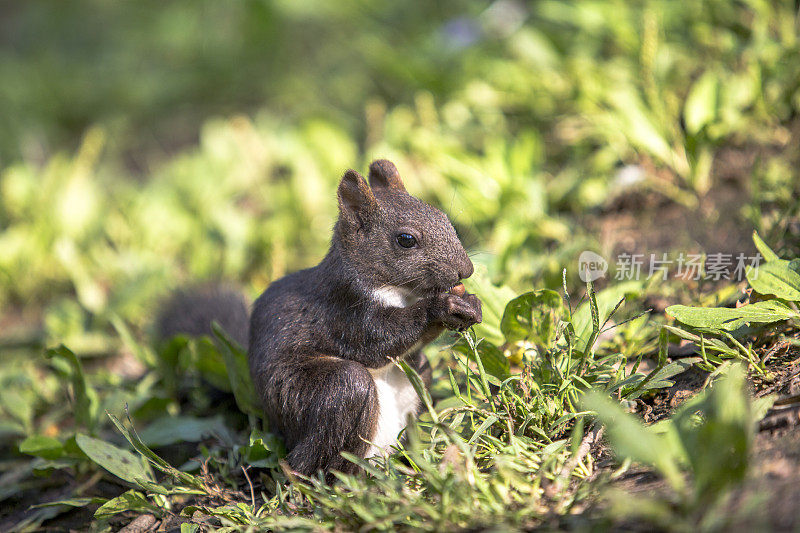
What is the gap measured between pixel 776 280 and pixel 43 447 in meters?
3.17

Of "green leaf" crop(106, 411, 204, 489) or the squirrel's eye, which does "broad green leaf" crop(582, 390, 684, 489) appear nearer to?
the squirrel's eye

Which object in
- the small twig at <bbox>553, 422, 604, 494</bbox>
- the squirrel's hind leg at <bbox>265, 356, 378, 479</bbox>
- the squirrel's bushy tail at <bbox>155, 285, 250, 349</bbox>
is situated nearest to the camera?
the small twig at <bbox>553, 422, 604, 494</bbox>

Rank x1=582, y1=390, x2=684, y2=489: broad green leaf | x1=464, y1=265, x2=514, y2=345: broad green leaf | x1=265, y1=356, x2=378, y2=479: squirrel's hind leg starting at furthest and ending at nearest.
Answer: x1=464, y1=265, x2=514, y2=345: broad green leaf < x1=265, y1=356, x2=378, y2=479: squirrel's hind leg < x1=582, y1=390, x2=684, y2=489: broad green leaf

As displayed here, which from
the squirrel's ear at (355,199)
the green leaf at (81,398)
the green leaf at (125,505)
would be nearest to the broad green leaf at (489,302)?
the squirrel's ear at (355,199)

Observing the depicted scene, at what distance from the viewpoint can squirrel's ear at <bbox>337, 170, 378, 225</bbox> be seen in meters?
2.83

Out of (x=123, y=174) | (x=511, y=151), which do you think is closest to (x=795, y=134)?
(x=511, y=151)

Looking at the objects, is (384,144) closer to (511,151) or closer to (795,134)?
(511,151)

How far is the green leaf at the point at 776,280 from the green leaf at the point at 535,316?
29.2 inches

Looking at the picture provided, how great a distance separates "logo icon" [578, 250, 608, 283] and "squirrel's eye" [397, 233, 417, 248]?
1122 mm

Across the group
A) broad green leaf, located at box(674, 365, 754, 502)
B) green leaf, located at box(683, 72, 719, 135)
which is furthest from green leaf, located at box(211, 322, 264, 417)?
green leaf, located at box(683, 72, 719, 135)

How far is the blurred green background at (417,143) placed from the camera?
14.0ft

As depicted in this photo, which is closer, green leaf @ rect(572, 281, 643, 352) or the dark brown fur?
the dark brown fur

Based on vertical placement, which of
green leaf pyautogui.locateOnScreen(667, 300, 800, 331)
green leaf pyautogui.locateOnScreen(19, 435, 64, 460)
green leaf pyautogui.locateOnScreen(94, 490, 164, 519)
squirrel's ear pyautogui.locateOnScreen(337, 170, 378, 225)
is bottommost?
green leaf pyautogui.locateOnScreen(94, 490, 164, 519)

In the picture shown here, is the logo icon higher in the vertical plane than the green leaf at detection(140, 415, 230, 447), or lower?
higher
